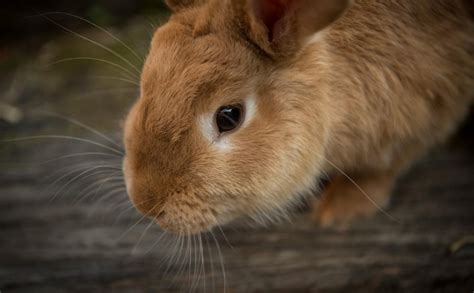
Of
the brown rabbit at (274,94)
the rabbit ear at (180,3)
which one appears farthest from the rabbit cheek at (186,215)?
the rabbit ear at (180,3)

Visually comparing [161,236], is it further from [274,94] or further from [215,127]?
[274,94]

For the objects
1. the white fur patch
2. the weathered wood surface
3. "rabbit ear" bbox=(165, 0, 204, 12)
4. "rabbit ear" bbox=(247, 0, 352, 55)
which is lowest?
the weathered wood surface

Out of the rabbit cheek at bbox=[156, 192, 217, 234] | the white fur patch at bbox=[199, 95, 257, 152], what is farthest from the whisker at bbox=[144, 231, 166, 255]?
the white fur patch at bbox=[199, 95, 257, 152]

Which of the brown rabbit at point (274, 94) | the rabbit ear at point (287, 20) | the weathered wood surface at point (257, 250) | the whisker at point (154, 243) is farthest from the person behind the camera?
the whisker at point (154, 243)

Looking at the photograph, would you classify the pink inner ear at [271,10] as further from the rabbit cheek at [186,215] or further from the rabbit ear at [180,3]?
the rabbit cheek at [186,215]

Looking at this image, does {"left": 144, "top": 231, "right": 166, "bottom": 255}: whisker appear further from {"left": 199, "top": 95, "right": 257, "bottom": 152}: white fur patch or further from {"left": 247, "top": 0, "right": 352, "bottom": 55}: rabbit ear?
{"left": 247, "top": 0, "right": 352, "bottom": 55}: rabbit ear

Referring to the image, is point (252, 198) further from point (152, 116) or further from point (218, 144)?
point (152, 116)

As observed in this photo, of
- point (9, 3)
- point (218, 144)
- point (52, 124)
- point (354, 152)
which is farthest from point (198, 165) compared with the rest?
point (9, 3)
